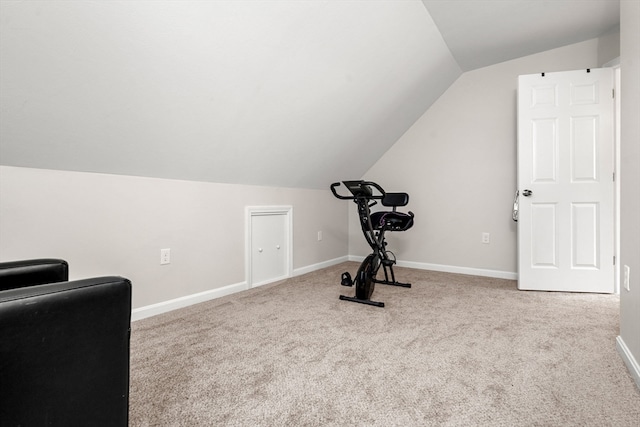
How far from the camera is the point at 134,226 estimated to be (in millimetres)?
2252

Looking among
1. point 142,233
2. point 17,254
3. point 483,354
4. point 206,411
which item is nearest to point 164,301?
point 142,233

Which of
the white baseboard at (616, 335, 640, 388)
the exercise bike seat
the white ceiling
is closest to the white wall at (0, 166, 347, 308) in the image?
the exercise bike seat

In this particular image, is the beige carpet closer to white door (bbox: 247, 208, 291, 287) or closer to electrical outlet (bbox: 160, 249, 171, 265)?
electrical outlet (bbox: 160, 249, 171, 265)

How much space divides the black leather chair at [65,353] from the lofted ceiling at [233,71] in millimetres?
1140

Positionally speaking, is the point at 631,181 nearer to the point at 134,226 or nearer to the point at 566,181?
the point at 566,181

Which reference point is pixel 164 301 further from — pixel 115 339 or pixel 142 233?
pixel 115 339

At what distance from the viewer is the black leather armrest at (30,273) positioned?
1.13 m

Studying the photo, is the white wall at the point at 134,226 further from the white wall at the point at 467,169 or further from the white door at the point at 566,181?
the white door at the point at 566,181

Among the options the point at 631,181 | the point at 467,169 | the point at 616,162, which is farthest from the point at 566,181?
the point at 631,181

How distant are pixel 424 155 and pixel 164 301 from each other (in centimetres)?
333

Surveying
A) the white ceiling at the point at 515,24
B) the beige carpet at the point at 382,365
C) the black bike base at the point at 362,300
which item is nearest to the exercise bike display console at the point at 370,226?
the black bike base at the point at 362,300

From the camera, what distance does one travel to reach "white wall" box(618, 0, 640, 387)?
1584mm

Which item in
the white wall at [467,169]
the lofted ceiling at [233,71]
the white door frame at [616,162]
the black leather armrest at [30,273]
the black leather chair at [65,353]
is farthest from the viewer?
the white wall at [467,169]

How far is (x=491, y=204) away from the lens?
3.81 metres
